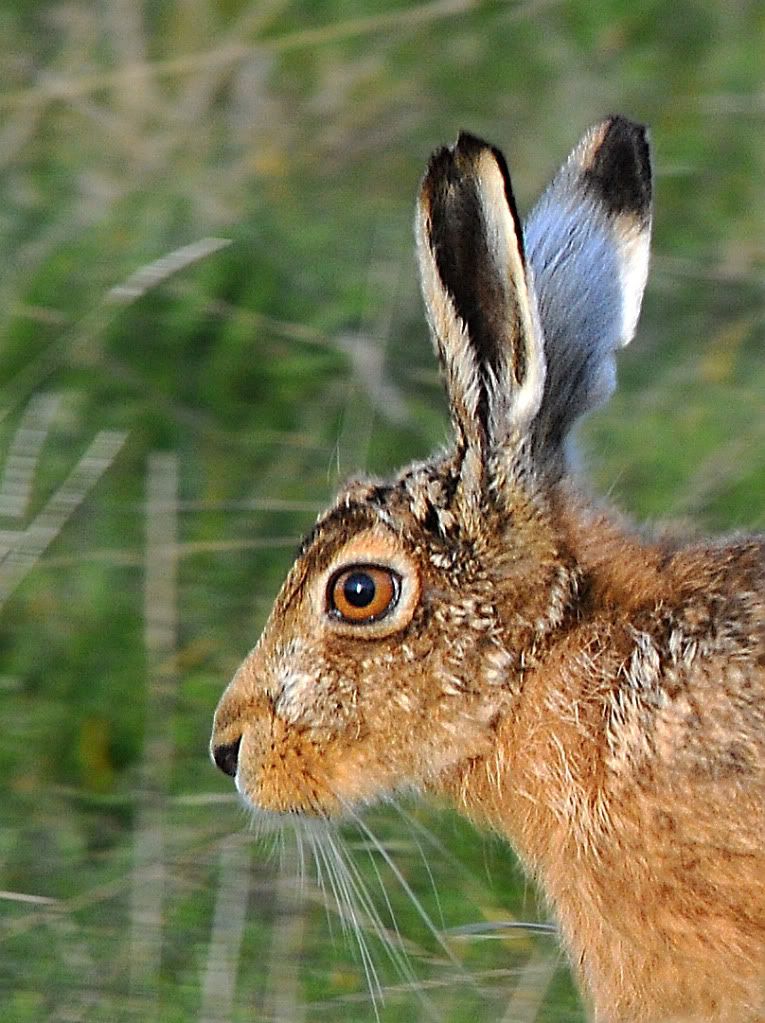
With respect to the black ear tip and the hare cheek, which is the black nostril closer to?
the hare cheek

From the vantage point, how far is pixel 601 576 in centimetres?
491

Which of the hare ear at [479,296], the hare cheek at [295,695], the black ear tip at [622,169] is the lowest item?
the hare cheek at [295,695]

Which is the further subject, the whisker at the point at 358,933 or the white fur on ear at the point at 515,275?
the whisker at the point at 358,933

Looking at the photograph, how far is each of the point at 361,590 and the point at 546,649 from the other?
1.26ft

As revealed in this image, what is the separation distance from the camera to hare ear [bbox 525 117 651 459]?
5.14m

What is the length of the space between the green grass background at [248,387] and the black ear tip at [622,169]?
0.74m

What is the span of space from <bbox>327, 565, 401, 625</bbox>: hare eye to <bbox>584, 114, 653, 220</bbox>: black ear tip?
0.90 meters

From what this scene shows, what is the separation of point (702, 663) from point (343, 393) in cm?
254

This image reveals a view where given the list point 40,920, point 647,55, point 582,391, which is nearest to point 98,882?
point 40,920

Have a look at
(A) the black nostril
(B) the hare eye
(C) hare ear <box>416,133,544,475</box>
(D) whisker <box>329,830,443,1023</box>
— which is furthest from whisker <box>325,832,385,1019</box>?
(C) hare ear <box>416,133,544,475</box>

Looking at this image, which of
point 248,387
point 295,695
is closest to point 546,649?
point 295,695

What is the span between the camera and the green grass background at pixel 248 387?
5.50 meters

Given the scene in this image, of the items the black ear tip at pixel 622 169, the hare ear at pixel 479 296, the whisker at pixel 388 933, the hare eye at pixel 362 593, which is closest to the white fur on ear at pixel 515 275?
the hare ear at pixel 479 296

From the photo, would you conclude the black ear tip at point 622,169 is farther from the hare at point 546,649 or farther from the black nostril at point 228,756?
the black nostril at point 228,756
